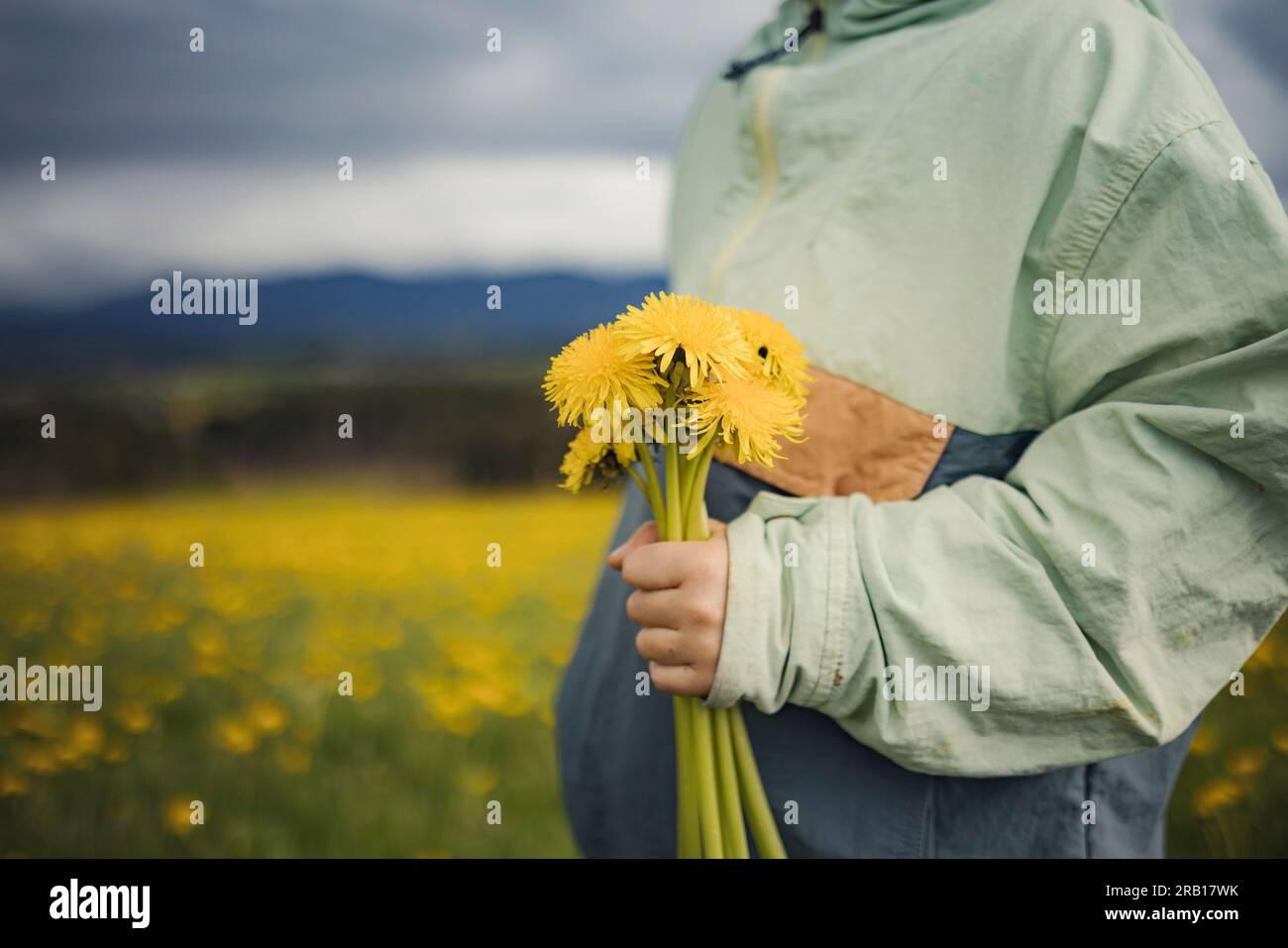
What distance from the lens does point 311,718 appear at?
266 cm

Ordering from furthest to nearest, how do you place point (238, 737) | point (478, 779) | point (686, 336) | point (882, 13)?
point (478, 779) → point (238, 737) → point (882, 13) → point (686, 336)

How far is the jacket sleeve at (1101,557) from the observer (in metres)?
0.81

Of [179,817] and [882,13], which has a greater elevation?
[882,13]

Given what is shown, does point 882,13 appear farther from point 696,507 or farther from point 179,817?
point 179,817

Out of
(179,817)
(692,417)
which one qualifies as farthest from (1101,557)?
(179,817)

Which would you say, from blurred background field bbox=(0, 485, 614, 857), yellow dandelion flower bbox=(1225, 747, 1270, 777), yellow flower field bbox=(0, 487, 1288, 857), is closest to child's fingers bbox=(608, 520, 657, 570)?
yellow flower field bbox=(0, 487, 1288, 857)

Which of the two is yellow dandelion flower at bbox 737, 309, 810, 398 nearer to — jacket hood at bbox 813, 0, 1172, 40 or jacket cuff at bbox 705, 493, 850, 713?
jacket cuff at bbox 705, 493, 850, 713

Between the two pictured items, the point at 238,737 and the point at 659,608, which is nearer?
the point at 659,608

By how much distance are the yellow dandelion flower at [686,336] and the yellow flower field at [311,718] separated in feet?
4.17

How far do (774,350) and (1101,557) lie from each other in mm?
364

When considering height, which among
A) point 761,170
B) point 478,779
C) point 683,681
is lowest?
→ point 478,779

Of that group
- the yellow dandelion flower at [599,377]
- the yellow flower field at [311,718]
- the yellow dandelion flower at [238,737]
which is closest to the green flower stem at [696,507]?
the yellow dandelion flower at [599,377]

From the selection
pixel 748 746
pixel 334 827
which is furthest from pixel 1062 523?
pixel 334 827
